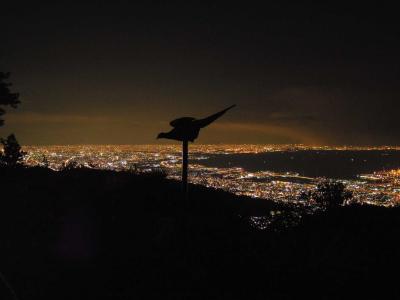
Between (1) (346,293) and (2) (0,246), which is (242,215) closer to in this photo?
(1) (346,293)

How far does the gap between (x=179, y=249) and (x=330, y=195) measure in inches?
243

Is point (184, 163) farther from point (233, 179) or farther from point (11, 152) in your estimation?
point (233, 179)

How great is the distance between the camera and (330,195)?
13703mm

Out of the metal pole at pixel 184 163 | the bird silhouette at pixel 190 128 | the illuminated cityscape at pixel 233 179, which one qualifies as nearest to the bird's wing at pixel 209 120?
the bird silhouette at pixel 190 128

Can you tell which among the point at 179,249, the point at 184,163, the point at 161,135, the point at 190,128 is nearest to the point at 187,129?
the point at 190,128

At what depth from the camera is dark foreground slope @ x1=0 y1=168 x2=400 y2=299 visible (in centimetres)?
821

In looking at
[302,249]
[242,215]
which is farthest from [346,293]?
[242,215]

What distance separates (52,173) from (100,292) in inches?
500

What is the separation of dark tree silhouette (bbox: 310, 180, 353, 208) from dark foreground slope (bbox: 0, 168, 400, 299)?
4.84ft

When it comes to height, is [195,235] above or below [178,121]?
below

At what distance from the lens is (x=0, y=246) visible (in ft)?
39.5

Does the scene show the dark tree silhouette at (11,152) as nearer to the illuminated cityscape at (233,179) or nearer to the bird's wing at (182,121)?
the illuminated cityscape at (233,179)

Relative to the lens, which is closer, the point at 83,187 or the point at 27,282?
the point at 27,282

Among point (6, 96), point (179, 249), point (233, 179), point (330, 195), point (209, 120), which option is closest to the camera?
point (179, 249)
